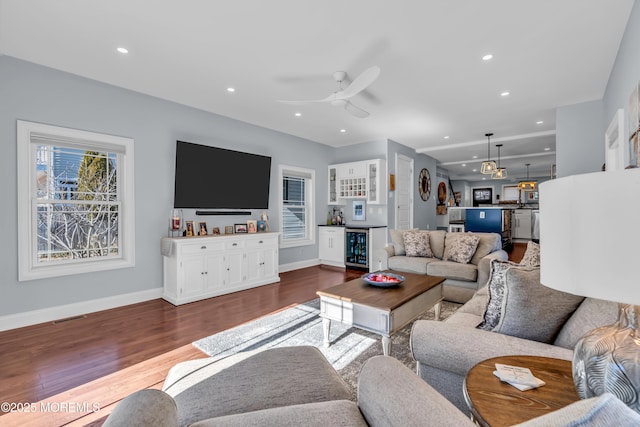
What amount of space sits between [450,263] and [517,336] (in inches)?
101

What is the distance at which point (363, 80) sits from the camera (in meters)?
2.82

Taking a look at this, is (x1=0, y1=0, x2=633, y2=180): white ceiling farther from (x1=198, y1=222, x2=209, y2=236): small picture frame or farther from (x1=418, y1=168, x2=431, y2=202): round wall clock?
(x1=418, y1=168, x2=431, y2=202): round wall clock

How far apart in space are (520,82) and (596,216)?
374 centimetres

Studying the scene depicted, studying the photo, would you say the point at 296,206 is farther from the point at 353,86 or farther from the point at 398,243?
the point at 353,86

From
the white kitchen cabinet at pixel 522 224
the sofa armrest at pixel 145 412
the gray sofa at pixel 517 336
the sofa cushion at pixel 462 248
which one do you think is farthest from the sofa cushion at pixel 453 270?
the white kitchen cabinet at pixel 522 224

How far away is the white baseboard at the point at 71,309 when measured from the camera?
301 cm

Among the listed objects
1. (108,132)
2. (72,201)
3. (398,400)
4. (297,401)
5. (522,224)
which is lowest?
(297,401)

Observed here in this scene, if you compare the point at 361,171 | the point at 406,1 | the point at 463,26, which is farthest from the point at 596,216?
the point at 361,171

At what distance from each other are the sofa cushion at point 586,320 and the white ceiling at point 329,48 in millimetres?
2168

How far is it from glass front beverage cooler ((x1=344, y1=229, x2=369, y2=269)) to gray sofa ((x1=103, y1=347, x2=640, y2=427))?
4.58 meters

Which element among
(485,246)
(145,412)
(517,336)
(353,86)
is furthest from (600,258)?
→ (485,246)

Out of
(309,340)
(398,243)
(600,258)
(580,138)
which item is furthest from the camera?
(398,243)

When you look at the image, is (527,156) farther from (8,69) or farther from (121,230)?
(8,69)

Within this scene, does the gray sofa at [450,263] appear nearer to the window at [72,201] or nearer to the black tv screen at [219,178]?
the black tv screen at [219,178]
